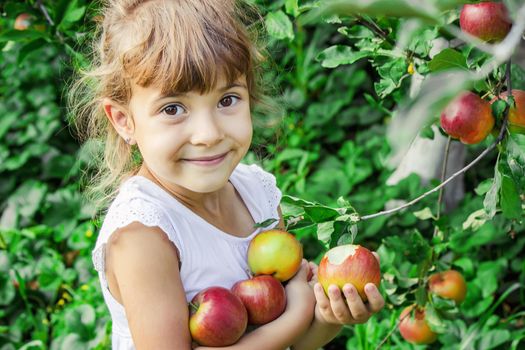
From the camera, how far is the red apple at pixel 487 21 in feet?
4.11

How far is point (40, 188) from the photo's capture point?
311 centimetres

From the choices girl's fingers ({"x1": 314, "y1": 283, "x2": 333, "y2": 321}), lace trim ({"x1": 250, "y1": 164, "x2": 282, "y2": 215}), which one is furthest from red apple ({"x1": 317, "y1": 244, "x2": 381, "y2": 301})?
lace trim ({"x1": 250, "y1": 164, "x2": 282, "y2": 215})

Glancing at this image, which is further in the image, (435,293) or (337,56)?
(435,293)

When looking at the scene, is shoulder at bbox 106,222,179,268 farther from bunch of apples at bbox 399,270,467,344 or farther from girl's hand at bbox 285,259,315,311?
bunch of apples at bbox 399,270,467,344

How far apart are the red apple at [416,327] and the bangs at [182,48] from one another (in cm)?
93

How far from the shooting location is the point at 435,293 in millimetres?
1977

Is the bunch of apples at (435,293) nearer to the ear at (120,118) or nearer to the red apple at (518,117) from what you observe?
the red apple at (518,117)

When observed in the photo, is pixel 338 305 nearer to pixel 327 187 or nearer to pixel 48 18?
pixel 48 18

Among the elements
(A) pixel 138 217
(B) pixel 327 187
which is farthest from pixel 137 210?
(B) pixel 327 187

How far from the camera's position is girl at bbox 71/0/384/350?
127 centimetres

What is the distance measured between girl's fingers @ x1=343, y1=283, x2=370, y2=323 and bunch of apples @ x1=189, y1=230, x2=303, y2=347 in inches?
5.5

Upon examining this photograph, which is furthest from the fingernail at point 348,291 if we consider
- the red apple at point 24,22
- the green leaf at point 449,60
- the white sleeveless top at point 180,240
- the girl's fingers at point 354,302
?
the red apple at point 24,22

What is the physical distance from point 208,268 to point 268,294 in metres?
0.14

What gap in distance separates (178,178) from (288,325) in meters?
0.33
